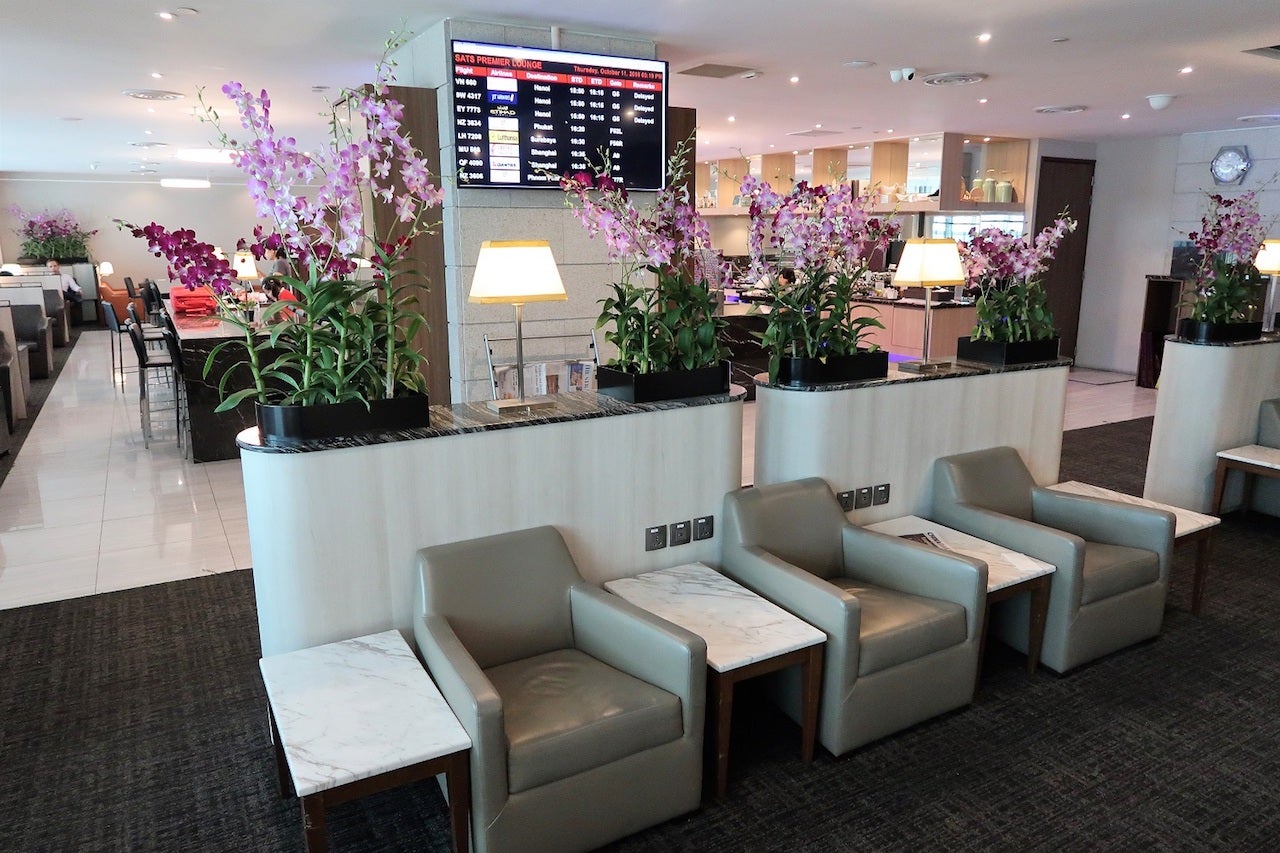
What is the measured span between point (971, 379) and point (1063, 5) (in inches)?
83.6

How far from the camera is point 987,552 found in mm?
3533

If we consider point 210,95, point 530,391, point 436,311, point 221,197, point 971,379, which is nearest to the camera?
point 971,379

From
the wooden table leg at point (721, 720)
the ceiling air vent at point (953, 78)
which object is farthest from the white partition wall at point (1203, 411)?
the wooden table leg at point (721, 720)

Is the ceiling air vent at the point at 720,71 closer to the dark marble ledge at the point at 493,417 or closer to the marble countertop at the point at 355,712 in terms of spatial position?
the dark marble ledge at the point at 493,417

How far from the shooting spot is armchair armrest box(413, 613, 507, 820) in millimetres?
2193

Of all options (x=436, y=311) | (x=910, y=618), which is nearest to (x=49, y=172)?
(x=436, y=311)

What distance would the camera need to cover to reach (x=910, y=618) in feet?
9.96

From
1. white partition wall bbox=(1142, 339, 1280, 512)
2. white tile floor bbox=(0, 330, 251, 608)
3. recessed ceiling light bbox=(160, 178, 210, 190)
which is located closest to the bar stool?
white tile floor bbox=(0, 330, 251, 608)

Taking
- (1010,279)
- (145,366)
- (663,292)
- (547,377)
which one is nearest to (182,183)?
(145,366)

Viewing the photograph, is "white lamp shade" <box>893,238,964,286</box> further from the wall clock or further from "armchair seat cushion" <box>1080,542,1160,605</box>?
the wall clock

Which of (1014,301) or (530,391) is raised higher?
(1014,301)

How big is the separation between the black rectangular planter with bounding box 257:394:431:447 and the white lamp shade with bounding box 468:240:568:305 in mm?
470

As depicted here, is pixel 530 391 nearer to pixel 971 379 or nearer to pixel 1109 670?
pixel 971 379

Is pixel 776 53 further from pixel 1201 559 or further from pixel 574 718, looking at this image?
pixel 574 718
